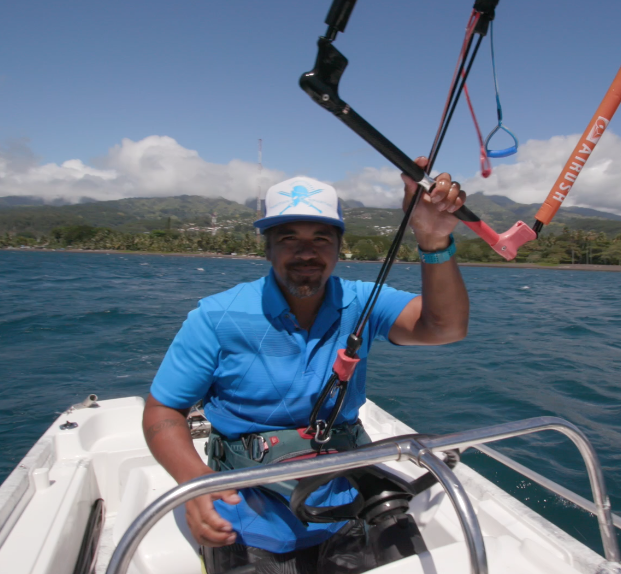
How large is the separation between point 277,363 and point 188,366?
0.34 metres

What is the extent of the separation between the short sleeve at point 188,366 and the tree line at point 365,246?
8160 cm

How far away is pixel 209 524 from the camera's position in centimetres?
150

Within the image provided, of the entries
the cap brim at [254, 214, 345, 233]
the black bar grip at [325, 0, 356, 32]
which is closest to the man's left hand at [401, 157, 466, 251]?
the cap brim at [254, 214, 345, 233]

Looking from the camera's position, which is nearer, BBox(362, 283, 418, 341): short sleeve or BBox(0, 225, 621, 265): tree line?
BBox(362, 283, 418, 341): short sleeve

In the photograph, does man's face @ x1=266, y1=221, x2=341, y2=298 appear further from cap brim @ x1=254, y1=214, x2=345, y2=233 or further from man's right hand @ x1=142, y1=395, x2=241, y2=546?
man's right hand @ x1=142, y1=395, x2=241, y2=546

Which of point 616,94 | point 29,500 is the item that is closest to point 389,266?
point 616,94

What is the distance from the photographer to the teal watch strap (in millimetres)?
1831

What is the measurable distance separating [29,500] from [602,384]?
9.02 metres

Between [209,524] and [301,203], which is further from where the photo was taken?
[301,203]

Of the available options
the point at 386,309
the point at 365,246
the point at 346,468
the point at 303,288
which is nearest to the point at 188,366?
the point at 303,288

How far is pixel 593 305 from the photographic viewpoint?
76.8 feet

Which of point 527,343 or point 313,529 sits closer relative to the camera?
point 313,529

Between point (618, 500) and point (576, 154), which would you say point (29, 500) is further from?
point (618, 500)

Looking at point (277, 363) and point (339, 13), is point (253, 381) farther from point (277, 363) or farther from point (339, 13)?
point (339, 13)
